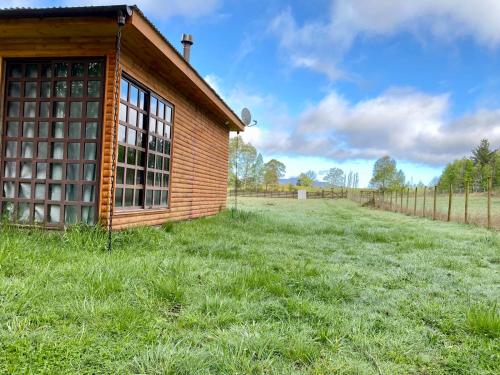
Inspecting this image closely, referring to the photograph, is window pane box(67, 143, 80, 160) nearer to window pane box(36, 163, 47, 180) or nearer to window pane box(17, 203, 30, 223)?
window pane box(36, 163, 47, 180)

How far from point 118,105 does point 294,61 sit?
19.2 m

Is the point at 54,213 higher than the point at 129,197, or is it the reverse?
the point at 129,197

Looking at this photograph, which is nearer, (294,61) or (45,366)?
(45,366)

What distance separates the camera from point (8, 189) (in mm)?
5234

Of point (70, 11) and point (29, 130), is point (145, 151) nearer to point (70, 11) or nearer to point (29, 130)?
point (29, 130)

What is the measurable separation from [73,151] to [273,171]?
189 ft

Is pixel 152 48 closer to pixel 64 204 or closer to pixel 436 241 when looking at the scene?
pixel 64 204

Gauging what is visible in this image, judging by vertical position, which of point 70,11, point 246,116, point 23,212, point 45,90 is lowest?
point 23,212

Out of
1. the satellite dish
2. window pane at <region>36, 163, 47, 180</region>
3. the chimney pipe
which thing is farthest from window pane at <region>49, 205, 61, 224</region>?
the satellite dish

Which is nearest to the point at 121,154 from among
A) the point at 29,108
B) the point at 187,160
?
the point at 29,108

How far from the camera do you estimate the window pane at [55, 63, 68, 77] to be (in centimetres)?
519

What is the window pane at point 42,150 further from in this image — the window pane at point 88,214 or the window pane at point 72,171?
the window pane at point 88,214

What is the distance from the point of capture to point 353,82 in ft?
102

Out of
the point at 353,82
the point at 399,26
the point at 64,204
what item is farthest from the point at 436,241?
the point at 353,82
